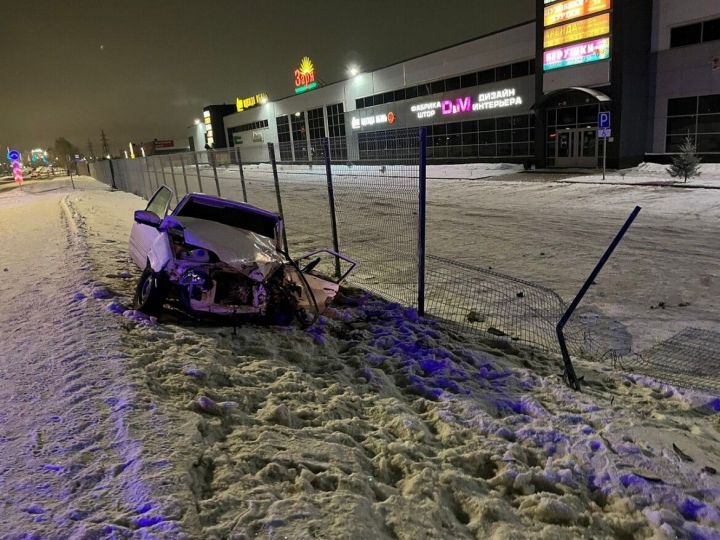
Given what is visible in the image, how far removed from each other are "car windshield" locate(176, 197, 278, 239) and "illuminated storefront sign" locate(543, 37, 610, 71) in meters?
27.6

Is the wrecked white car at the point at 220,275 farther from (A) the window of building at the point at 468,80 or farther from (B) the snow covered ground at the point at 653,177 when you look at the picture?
(A) the window of building at the point at 468,80

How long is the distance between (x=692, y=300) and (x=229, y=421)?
6164mm

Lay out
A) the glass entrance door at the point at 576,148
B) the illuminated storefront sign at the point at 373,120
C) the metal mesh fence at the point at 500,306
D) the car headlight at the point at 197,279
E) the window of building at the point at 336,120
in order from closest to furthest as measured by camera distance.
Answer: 1. the car headlight at the point at 197,279
2. the metal mesh fence at the point at 500,306
3. the glass entrance door at the point at 576,148
4. the illuminated storefront sign at the point at 373,120
5. the window of building at the point at 336,120

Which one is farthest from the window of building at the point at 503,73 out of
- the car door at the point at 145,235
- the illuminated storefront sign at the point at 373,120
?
the car door at the point at 145,235

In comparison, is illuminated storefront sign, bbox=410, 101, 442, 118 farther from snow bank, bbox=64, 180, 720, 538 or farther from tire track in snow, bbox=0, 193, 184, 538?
snow bank, bbox=64, 180, 720, 538

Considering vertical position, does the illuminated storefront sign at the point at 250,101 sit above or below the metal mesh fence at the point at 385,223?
above

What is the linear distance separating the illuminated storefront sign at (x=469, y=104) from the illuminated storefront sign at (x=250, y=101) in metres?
40.3

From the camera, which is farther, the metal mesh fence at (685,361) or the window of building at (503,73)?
the window of building at (503,73)

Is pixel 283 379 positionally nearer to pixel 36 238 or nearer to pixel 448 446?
pixel 448 446

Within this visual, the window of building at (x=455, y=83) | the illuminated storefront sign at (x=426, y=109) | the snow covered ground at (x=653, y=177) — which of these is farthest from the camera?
the illuminated storefront sign at (x=426, y=109)

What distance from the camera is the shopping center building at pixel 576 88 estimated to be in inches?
1022

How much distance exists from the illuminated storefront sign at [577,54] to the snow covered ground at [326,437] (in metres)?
27.6

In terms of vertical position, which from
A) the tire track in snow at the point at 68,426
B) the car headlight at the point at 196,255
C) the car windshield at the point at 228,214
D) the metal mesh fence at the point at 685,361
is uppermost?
the car windshield at the point at 228,214

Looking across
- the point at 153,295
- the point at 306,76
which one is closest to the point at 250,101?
the point at 306,76
